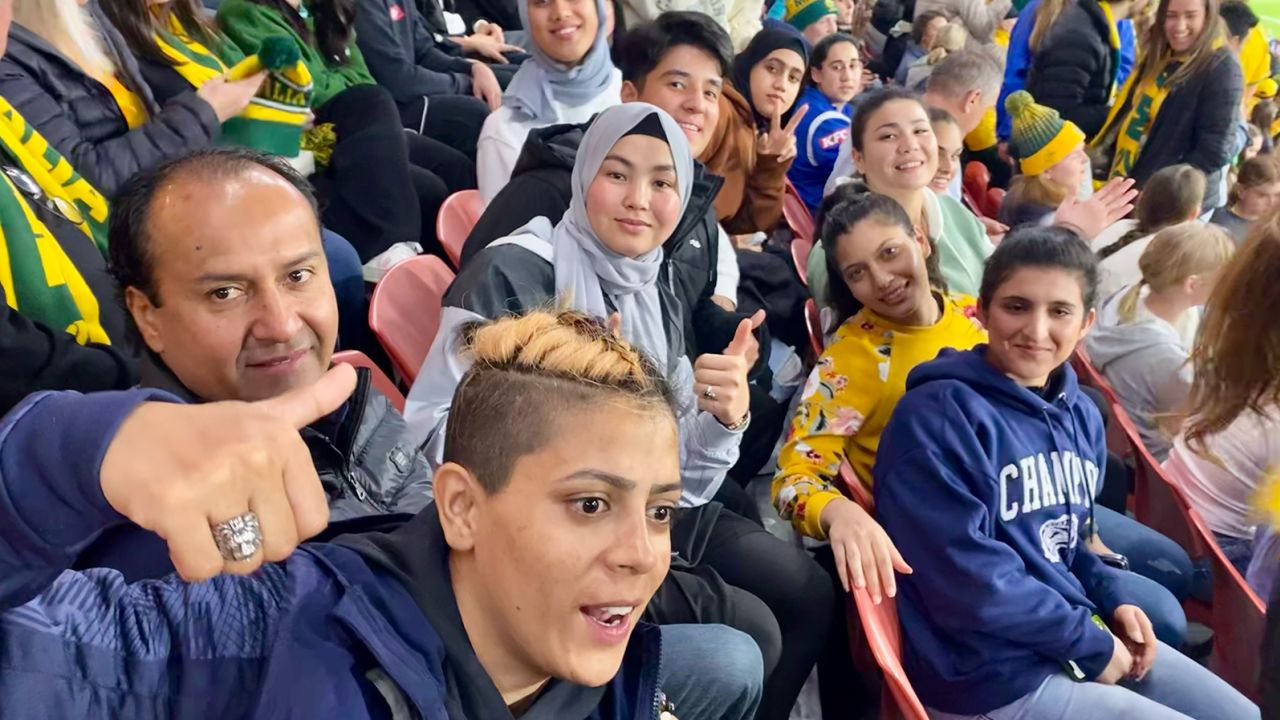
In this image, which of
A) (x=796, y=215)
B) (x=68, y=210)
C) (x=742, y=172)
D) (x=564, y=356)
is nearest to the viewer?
(x=564, y=356)

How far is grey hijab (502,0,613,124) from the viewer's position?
2.89 metres

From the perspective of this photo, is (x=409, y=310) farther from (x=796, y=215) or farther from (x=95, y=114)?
(x=796, y=215)

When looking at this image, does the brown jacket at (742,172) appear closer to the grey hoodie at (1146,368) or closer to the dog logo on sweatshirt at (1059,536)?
the grey hoodie at (1146,368)

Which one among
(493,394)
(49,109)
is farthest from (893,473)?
(49,109)

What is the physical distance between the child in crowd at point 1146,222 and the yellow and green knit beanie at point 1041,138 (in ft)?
2.29

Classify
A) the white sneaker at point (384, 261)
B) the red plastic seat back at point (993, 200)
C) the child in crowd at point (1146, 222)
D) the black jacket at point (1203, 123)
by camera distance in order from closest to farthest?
the white sneaker at point (384, 261) → the child in crowd at point (1146, 222) → the black jacket at point (1203, 123) → the red plastic seat back at point (993, 200)

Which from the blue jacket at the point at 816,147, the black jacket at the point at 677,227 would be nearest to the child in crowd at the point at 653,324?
the black jacket at the point at 677,227

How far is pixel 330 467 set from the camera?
51.8 inches

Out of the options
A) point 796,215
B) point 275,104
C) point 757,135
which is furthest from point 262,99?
point 796,215

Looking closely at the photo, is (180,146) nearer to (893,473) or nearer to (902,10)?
(893,473)

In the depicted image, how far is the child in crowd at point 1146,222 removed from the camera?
2996 mm

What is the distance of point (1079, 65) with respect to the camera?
4.66m

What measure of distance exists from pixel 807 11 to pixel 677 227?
3.20 metres

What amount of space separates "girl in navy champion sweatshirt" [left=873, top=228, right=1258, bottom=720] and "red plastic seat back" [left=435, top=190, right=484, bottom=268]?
129 cm
